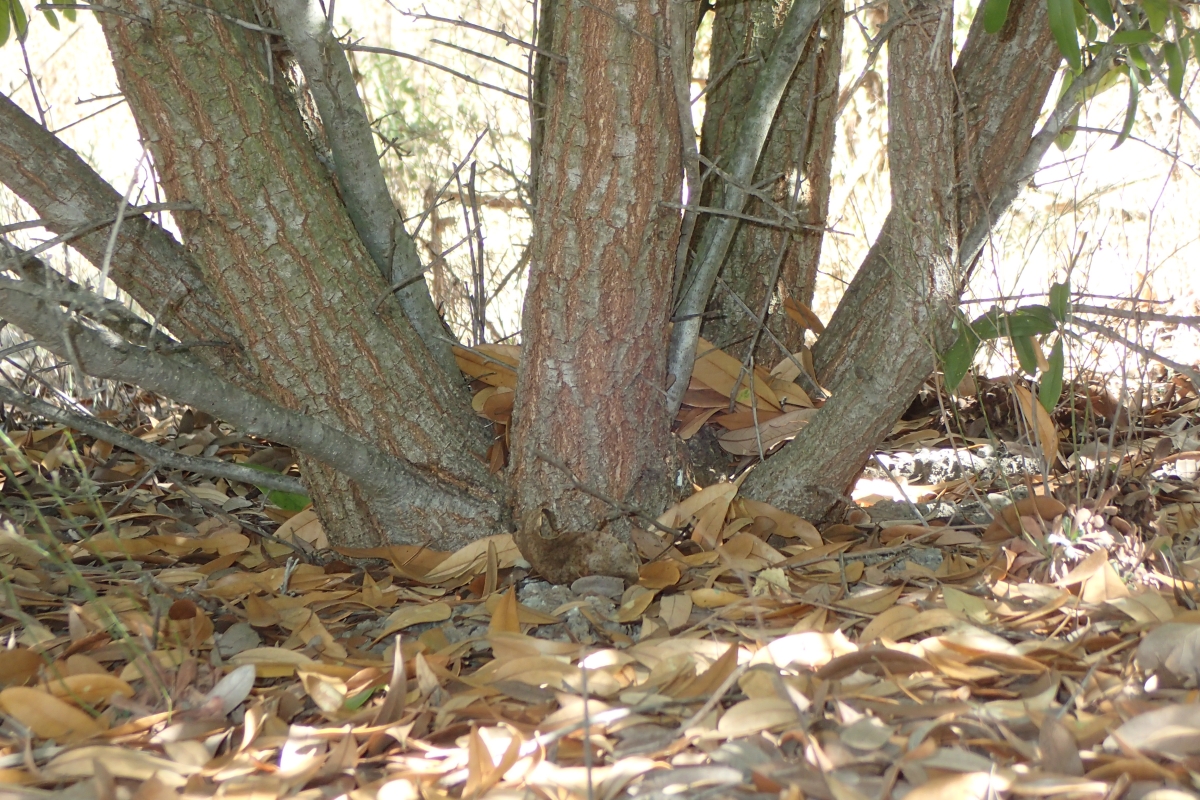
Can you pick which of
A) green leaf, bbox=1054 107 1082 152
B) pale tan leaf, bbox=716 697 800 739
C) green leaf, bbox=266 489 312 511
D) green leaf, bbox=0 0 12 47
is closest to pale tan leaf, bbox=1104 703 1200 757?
pale tan leaf, bbox=716 697 800 739

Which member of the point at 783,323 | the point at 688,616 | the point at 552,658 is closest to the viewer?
the point at 552,658

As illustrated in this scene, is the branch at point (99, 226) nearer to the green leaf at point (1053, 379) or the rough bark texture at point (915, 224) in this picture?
the rough bark texture at point (915, 224)

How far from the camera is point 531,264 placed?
1633 millimetres

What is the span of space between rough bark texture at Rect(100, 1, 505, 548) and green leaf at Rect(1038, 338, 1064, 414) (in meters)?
0.91

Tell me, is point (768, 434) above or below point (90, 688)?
above

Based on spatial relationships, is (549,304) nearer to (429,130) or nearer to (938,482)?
(938,482)

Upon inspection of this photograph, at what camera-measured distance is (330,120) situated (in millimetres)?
1700

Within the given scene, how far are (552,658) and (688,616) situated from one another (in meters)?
0.26

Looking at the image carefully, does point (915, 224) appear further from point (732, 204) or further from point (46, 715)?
point (46, 715)

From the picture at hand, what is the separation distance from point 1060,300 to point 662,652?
2.48 feet

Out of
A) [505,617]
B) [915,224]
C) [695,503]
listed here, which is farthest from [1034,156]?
[505,617]

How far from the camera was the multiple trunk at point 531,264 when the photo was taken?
1.50 metres

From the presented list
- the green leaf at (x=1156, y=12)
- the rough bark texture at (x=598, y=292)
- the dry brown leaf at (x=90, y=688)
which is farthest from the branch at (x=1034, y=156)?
the dry brown leaf at (x=90, y=688)

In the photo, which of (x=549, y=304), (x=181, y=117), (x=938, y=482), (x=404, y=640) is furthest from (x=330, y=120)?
(x=938, y=482)
